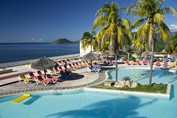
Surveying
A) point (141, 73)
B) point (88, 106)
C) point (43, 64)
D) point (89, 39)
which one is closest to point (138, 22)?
point (88, 106)

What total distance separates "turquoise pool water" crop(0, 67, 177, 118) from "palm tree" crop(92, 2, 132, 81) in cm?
400

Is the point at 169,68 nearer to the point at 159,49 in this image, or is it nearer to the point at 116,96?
the point at 116,96

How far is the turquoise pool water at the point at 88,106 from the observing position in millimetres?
Answer: 11101

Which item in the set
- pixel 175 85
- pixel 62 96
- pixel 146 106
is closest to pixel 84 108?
pixel 62 96

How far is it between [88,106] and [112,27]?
6171 mm

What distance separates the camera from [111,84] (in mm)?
15477

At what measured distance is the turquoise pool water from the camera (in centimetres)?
1110

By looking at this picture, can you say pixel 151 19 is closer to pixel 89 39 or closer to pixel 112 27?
pixel 112 27

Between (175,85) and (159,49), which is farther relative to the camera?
(159,49)

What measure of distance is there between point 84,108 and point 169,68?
53.1ft

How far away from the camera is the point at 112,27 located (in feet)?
48.9

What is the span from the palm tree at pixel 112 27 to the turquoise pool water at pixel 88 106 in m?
4.00

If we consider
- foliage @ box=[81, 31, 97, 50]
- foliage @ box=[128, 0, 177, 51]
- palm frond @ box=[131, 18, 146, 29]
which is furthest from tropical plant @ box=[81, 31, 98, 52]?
foliage @ box=[128, 0, 177, 51]

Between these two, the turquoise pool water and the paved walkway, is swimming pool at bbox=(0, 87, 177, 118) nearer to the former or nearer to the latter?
the turquoise pool water
